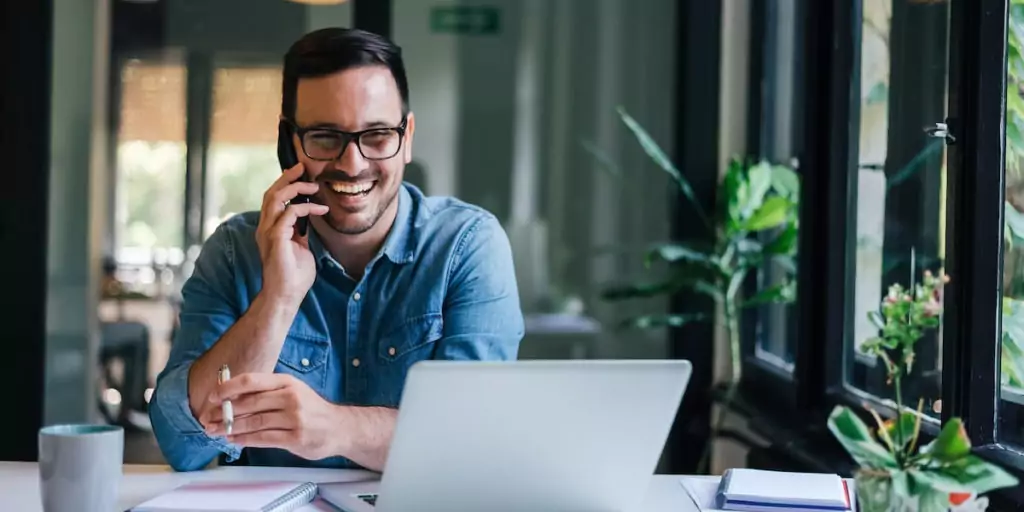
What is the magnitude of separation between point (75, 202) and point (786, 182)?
2.19 metres

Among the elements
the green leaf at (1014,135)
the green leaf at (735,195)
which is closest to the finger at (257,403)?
the green leaf at (1014,135)

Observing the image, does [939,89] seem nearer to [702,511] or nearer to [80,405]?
[702,511]

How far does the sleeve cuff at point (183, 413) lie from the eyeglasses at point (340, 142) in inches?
17.1

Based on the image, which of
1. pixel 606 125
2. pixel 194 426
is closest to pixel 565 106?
pixel 606 125

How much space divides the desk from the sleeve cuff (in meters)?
0.07

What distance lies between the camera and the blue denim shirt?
1.97m

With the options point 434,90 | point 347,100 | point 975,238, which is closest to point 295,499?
point 347,100

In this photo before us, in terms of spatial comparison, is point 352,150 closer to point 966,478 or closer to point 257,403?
point 257,403

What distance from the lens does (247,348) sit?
1888mm

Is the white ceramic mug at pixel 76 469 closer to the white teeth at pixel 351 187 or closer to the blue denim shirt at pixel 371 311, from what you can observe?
the blue denim shirt at pixel 371 311

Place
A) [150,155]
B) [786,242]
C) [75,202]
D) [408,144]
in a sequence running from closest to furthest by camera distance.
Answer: [408,144] → [786,242] → [75,202] → [150,155]

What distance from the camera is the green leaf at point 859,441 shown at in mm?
1147

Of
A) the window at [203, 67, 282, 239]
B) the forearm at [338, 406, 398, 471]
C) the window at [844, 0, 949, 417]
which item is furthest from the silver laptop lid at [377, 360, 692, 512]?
the window at [203, 67, 282, 239]

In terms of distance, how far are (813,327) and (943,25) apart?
899mm
